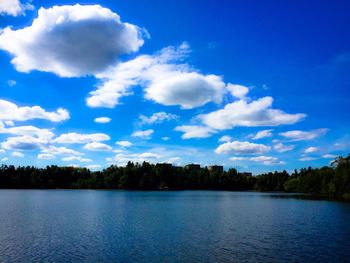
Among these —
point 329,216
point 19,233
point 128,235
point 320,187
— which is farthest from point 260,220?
point 320,187

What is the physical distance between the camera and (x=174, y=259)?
3600cm

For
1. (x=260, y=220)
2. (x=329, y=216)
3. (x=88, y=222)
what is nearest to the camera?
(x=88, y=222)

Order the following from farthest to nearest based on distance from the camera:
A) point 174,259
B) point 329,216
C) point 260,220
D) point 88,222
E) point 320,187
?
point 320,187
point 329,216
point 260,220
point 88,222
point 174,259

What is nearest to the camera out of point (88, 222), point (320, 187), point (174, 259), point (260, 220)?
point (174, 259)

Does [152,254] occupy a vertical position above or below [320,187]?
below

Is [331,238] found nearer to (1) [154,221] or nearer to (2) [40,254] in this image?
(1) [154,221]

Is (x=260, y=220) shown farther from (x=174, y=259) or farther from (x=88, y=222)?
(x=174, y=259)

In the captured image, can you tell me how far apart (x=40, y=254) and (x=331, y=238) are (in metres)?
35.2

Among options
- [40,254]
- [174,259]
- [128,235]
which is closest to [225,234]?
[128,235]

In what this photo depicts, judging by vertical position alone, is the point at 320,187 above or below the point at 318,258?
above

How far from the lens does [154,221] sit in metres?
65.1

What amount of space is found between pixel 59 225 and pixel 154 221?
15847 millimetres

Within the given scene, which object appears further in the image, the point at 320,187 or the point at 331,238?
the point at 320,187

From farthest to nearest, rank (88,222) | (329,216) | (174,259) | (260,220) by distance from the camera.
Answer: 1. (329,216)
2. (260,220)
3. (88,222)
4. (174,259)
